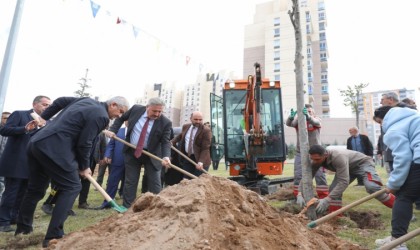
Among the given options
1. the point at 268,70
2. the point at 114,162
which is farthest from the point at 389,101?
the point at 268,70

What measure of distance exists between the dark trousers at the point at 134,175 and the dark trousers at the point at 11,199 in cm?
133

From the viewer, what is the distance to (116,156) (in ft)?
18.8

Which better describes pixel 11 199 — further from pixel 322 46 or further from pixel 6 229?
pixel 322 46

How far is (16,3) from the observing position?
5.92 metres

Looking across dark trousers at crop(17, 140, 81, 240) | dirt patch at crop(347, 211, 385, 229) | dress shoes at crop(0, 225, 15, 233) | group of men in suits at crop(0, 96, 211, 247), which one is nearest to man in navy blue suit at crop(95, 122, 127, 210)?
group of men in suits at crop(0, 96, 211, 247)

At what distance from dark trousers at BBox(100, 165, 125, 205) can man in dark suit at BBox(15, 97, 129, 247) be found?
6.60 feet

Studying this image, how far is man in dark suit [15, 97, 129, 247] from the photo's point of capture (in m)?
3.02

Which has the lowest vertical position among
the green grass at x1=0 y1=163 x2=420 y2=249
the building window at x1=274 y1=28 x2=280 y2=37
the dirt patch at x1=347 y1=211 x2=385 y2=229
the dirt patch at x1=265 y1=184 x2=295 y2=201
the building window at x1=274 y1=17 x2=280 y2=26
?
the dirt patch at x1=265 y1=184 x2=295 y2=201

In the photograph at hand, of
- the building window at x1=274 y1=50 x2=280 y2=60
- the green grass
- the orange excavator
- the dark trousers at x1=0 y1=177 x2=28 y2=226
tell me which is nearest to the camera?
the green grass

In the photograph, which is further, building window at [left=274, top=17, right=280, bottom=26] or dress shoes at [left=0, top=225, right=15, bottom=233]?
building window at [left=274, top=17, right=280, bottom=26]

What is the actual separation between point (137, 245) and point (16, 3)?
5.93m

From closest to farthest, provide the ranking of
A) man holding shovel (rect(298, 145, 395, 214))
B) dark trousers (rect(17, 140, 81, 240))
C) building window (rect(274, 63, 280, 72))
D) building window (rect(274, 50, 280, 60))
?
dark trousers (rect(17, 140, 81, 240)), man holding shovel (rect(298, 145, 395, 214)), building window (rect(274, 63, 280, 72)), building window (rect(274, 50, 280, 60))

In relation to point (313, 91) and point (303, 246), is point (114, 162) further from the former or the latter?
point (313, 91)

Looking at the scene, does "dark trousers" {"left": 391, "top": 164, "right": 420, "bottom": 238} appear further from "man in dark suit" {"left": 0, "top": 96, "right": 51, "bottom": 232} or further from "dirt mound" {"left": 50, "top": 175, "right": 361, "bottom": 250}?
"man in dark suit" {"left": 0, "top": 96, "right": 51, "bottom": 232}
